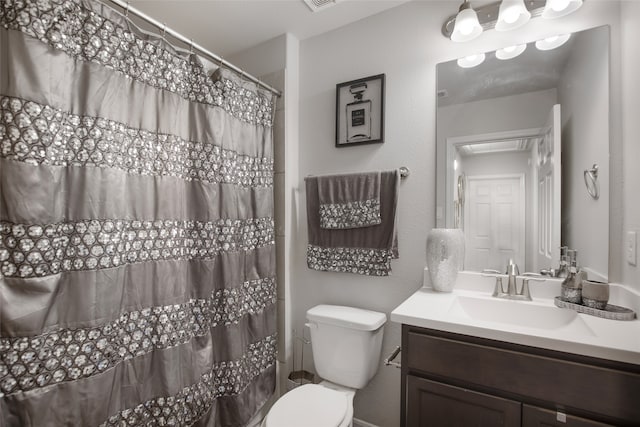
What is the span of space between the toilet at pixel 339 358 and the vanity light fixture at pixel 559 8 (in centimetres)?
158

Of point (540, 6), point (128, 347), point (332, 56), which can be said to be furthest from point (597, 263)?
point (128, 347)

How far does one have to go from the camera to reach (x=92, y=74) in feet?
3.34

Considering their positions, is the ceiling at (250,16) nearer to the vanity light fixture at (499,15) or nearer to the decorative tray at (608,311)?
the vanity light fixture at (499,15)

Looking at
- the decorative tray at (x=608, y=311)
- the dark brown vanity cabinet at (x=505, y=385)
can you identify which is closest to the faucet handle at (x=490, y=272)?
the decorative tray at (x=608, y=311)

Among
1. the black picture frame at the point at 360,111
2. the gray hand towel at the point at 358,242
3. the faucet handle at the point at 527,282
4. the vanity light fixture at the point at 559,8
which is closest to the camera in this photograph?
the vanity light fixture at the point at 559,8

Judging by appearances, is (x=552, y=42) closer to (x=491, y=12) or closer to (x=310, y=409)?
(x=491, y=12)

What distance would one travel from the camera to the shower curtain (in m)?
0.86

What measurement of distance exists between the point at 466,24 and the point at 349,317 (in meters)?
1.52

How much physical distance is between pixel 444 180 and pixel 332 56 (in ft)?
3.50

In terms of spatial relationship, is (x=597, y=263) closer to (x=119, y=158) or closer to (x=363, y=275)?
(x=363, y=275)

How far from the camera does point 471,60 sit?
Result: 1.48m

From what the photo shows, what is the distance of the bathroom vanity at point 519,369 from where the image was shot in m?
0.83

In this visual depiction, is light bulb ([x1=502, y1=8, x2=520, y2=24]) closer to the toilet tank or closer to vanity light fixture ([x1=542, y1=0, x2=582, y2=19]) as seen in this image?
vanity light fixture ([x1=542, y1=0, x2=582, y2=19])

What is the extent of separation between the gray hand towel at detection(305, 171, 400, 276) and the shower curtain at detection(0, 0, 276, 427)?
376 millimetres
